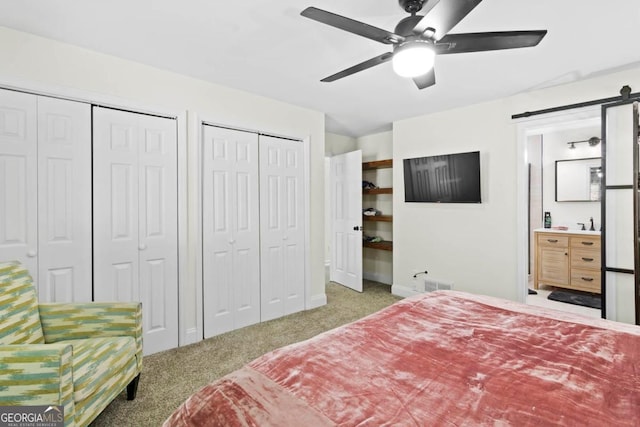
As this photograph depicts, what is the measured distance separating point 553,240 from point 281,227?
396 cm

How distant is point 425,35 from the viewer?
61.7 inches

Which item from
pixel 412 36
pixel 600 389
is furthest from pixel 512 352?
pixel 412 36

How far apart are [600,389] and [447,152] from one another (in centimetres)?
325

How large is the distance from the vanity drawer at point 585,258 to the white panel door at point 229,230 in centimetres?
431

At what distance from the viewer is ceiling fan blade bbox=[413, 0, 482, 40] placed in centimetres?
132

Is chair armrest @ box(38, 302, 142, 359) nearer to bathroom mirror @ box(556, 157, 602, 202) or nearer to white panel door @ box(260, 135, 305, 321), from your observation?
white panel door @ box(260, 135, 305, 321)

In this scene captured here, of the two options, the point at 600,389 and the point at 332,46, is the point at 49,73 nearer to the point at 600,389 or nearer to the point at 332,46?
the point at 332,46

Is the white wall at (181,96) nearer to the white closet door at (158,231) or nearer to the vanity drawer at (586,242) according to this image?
the white closet door at (158,231)

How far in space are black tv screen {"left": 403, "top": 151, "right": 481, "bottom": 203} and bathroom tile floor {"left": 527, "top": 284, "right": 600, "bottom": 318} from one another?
1767mm

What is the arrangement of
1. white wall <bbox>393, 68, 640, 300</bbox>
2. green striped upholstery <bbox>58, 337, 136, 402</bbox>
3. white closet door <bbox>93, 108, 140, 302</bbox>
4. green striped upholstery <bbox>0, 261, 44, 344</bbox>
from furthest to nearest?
white wall <bbox>393, 68, 640, 300</bbox> → white closet door <bbox>93, 108, 140, 302</bbox> → green striped upholstery <bbox>0, 261, 44, 344</bbox> → green striped upholstery <bbox>58, 337, 136, 402</bbox>

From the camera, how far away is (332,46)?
2334 millimetres

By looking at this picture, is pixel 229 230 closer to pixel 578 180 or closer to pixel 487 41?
pixel 487 41

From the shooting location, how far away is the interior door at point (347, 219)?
4.64m

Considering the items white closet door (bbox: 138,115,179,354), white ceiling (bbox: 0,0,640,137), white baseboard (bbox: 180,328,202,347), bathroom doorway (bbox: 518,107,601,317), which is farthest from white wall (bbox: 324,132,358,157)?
white baseboard (bbox: 180,328,202,347)
